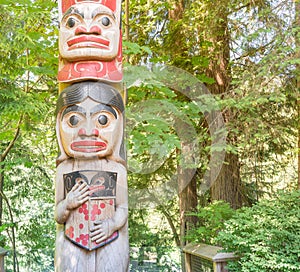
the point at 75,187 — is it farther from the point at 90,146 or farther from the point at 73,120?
the point at 73,120

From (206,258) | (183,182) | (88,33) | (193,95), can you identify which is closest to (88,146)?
(88,33)

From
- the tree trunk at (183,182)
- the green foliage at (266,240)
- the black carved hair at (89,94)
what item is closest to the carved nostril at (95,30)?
the black carved hair at (89,94)

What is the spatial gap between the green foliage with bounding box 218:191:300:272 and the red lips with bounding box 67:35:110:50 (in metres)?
2.67

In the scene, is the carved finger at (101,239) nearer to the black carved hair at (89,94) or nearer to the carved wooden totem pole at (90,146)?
the carved wooden totem pole at (90,146)

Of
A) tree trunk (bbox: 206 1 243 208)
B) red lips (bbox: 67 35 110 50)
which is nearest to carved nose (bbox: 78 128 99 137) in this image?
red lips (bbox: 67 35 110 50)

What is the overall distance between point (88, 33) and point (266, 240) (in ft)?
10.4

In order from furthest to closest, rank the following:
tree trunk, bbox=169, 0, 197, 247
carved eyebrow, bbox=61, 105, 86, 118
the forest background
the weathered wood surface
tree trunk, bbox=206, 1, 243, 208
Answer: tree trunk, bbox=169, 0, 197, 247 < tree trunk, bbox=206, 1, 243, 208 < the forest background < the weathered wood surface < carved eyebrow, bbox=61, 105, 86, 118

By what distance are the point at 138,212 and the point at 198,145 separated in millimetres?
5670

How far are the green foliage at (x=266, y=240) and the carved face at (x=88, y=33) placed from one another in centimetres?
262

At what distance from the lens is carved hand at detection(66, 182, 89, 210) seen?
153 inches

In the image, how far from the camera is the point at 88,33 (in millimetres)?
4371

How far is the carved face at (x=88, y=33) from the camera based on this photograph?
4.33 m

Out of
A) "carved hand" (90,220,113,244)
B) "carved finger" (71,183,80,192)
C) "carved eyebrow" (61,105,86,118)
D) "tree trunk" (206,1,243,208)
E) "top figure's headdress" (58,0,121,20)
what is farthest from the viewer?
"tree trunk" (206,1,243,208)

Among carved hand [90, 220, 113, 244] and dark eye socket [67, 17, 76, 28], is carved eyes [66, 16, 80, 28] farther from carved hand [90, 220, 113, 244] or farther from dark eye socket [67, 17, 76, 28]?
carved hand [90, 220, 113, 244]
